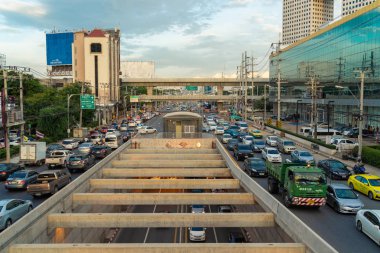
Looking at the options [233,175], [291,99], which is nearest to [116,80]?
[291,99]

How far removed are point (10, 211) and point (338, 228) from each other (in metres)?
18.1

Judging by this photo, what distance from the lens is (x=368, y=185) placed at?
28031 mm

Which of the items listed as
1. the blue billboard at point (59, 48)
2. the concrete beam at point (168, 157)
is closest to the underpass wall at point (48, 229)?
the concrete beam at point (168, 157)

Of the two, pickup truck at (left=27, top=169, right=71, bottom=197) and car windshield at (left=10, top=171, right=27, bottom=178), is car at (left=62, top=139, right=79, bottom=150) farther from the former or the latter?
pickup truck at (left=27, top=169, right=71, bottom=197)

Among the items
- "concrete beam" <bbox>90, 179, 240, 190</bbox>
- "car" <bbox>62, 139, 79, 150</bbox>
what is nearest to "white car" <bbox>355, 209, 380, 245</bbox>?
"concrete beam" <bbox>90, 179, 240, 190</bbox>

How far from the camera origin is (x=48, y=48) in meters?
171

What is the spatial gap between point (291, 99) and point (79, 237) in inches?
4103

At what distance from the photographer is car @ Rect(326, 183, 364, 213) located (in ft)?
76.3

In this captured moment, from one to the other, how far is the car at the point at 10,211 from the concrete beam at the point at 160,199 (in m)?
3.02

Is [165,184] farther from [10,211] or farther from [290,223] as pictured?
[290,223]

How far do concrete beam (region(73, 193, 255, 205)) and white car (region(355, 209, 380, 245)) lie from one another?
642cm

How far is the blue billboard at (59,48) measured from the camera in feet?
547

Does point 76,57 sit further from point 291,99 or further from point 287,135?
point 287,135

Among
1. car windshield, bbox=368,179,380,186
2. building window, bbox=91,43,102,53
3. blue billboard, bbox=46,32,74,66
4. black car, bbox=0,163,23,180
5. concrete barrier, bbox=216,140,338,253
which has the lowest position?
black car, bbox=0,163,23,180
